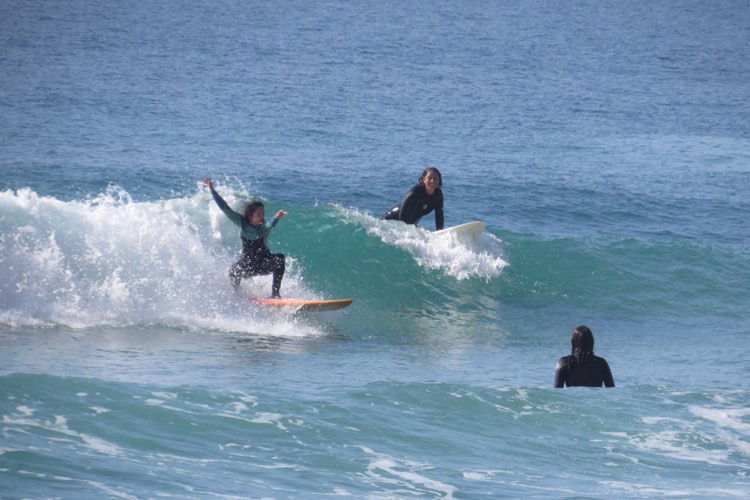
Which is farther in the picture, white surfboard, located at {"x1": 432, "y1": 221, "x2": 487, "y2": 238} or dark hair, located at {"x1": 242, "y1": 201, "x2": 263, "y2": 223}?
white surfboard, located at {"x1": 432, "y1": 221, "x2": 487, "y2": 238}

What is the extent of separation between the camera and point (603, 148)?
30266 mm

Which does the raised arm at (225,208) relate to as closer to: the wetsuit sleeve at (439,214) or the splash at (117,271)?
the splash at (117,271)

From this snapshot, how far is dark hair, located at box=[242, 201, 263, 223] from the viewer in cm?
1266

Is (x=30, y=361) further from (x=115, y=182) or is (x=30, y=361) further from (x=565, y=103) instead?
(x=565, y=103)

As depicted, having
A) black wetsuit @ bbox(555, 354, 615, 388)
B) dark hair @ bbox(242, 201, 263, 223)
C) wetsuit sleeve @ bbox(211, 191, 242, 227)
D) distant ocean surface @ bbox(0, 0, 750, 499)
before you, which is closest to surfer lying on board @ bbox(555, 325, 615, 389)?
black wetsuit @ bbox(555, 354, 615, 388)

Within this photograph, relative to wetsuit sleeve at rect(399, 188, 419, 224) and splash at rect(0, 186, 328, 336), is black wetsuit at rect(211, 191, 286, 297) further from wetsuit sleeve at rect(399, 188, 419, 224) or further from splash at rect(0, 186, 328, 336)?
wetsuit sleeve at rect(399, 188, 419, 224)

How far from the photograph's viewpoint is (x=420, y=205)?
15.1 meters

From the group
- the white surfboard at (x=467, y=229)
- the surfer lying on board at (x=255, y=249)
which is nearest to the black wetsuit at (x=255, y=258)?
the surfer lying on board at (x=255, y=249)

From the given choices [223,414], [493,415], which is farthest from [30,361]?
[493,415]

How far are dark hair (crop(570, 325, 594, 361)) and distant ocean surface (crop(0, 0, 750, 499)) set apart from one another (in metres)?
0.38

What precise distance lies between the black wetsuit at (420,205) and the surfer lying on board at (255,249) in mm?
2528

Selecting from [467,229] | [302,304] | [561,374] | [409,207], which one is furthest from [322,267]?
[561,374]

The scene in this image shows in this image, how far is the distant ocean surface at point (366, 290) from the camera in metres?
8.50

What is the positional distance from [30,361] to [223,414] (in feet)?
8.10
